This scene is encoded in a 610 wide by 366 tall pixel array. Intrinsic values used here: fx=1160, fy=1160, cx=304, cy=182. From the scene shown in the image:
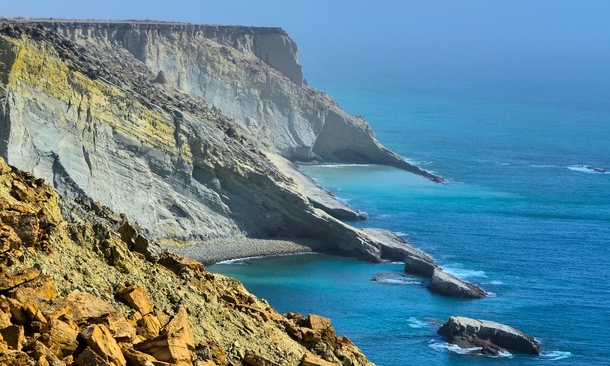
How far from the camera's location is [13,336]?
1738cm

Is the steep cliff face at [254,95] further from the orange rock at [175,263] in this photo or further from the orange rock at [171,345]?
the orange rock at [171,345]

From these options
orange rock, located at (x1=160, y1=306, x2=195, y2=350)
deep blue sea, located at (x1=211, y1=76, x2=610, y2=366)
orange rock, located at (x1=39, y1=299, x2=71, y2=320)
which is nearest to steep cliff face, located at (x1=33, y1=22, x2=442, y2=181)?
deep blue sea, located at (x1=211, y1=76, x2=610, y2=366)

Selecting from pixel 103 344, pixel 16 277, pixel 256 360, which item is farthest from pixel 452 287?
pixel 103 344

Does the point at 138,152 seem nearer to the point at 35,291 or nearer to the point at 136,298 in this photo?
the point at 136,298

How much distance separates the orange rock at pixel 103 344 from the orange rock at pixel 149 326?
2015 millimetres

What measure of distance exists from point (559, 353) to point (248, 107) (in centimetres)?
7184

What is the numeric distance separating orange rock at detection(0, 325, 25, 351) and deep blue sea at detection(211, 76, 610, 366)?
36893 millimetres

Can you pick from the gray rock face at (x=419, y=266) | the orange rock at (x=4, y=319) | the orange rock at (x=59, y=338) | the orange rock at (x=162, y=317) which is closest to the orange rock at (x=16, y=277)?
the orange rock at (x=4, y=319)

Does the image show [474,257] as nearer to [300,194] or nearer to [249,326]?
[300,194]

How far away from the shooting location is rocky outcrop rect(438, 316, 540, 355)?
56.6m

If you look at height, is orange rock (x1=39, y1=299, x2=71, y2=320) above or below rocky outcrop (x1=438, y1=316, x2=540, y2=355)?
above

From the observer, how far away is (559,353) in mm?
56812

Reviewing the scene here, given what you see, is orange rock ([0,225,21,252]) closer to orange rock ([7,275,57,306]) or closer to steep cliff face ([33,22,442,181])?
orange rock ([7,275,57,306])

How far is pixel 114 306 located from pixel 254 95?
104 metres
